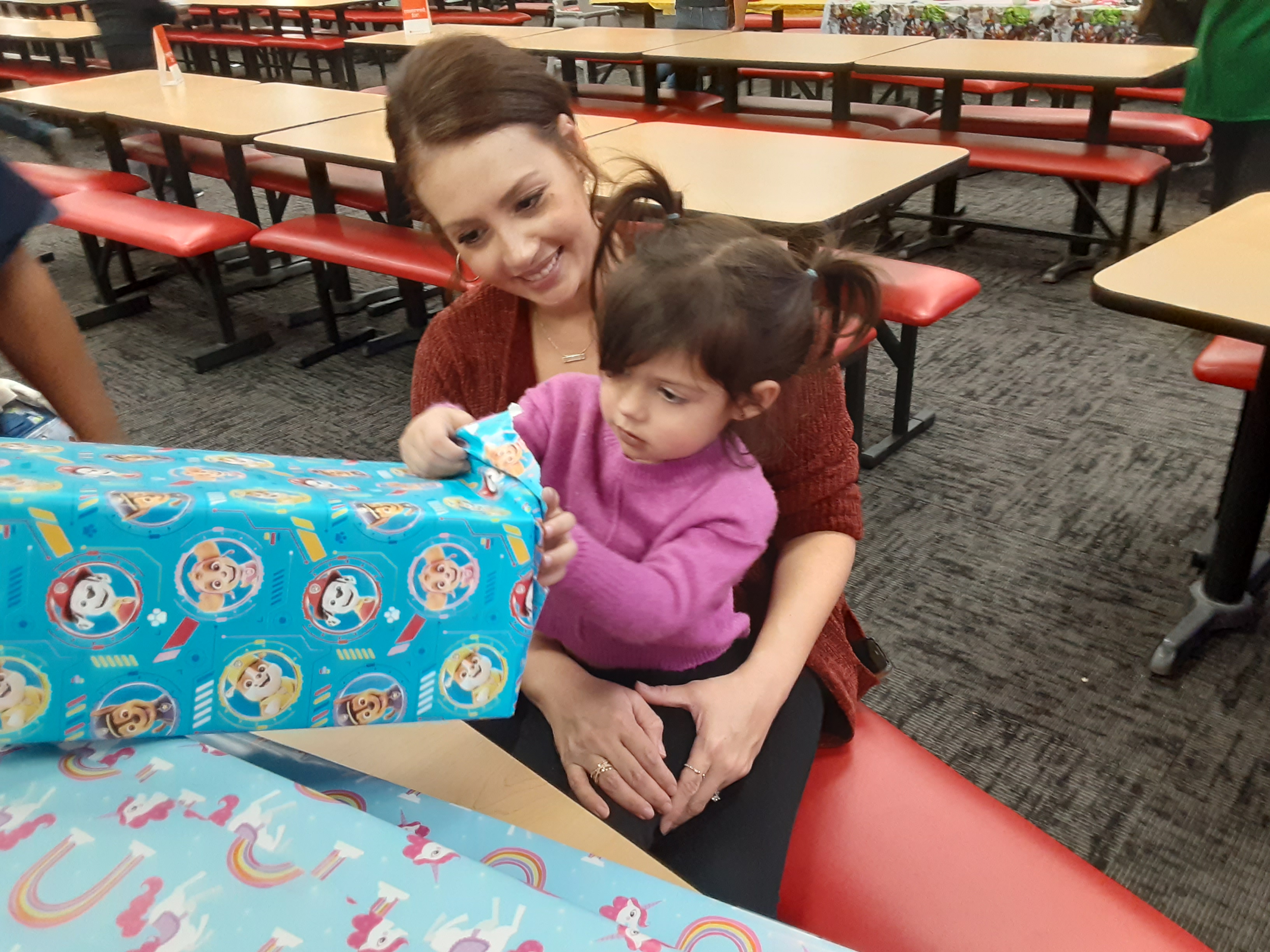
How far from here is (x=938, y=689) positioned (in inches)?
68.1

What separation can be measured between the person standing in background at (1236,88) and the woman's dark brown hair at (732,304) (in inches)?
106

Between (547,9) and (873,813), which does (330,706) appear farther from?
(547,9)

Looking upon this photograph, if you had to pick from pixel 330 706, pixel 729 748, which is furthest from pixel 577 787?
pixel 330 706

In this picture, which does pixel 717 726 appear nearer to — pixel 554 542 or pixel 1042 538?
pixel 554 542

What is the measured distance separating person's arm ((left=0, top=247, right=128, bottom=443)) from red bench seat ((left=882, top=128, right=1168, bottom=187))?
260 centimetres

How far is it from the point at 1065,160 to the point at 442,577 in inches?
133

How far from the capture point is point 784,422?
0.95m

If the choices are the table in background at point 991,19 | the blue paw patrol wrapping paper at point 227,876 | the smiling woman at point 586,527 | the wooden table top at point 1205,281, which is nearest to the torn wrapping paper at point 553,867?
the blue paw patrol wrapping paper at point 227,876

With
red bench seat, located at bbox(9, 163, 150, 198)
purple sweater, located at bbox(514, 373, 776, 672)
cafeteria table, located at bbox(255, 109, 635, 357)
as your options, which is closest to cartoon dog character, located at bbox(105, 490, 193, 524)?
purple sweater, located at bbox(514, 373, 776, 672)

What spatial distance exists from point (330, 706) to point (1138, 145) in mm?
4376

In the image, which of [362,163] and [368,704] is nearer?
[368,704]

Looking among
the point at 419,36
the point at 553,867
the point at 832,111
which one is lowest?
the point at 832,111

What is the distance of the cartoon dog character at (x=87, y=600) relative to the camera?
445 mm

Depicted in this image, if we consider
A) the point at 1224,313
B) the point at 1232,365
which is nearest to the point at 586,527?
the point at 1224,313
